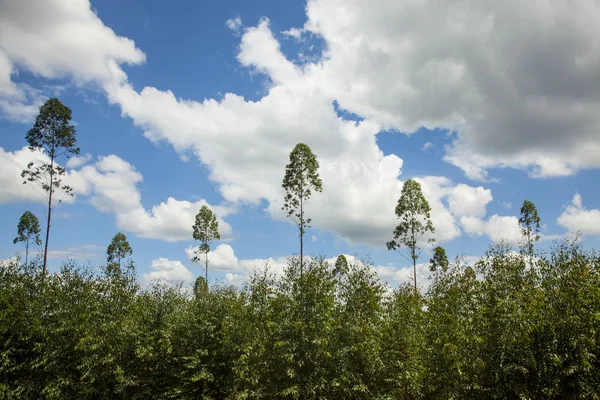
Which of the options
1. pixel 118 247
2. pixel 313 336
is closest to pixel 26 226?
pixel 118 247

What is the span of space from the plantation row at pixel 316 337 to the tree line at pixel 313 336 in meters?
0.06

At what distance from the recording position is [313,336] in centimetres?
2095

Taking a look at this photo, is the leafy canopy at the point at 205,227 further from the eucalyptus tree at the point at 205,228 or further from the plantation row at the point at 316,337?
the plantation row at the point at 316,337

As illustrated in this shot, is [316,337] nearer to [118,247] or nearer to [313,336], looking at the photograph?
[313,336]

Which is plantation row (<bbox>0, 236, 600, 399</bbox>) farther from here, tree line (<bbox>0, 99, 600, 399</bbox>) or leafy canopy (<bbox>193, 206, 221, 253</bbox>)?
leafy canopy (<bbox>193, 206, 221, 253</bbox>)

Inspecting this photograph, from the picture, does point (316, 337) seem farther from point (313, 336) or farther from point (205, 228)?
point (205, 228)

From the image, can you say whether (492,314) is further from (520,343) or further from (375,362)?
(375,362)

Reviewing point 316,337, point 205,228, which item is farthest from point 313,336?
point 205,228

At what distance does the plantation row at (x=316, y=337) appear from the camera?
17.6 meters

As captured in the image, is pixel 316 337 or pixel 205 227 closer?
pixel 316 337

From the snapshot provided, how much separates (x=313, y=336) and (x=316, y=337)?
0.81 feet

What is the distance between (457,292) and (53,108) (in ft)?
125

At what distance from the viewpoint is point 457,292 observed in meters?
21.9

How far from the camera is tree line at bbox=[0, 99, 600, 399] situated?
17614mm
